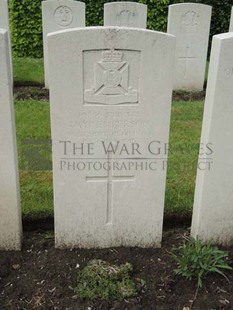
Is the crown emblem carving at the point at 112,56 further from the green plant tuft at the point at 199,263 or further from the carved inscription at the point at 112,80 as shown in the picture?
the green plant tuft at the point at 199,263

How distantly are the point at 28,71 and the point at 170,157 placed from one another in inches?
206

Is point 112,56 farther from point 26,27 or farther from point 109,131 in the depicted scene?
point 26,27

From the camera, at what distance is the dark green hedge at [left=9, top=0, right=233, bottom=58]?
10547mm

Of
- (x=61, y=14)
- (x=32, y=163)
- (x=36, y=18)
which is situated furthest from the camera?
(x=36, y=18)

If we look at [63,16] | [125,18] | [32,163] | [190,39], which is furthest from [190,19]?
[32,163]

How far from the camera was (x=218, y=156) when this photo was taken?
2.94 metres

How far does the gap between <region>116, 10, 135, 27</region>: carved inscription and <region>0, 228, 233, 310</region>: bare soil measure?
5.28m

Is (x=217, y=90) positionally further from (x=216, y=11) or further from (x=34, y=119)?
(x=216, y=11)

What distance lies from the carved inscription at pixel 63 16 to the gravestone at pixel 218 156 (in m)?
5.09

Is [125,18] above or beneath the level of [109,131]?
above

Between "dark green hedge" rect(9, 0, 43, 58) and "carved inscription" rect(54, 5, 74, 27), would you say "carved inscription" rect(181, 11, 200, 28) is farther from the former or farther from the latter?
"dark green hedge" rect(9, 0, 43, 58)

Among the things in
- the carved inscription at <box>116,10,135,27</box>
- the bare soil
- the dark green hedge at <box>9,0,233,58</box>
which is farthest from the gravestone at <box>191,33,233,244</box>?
the dark green hedge at <box>9,0,233,58</box>

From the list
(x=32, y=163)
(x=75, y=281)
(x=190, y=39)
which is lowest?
(x=75, y=281)

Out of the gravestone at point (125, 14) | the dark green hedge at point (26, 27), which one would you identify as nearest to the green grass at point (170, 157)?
the gravestone at point (125, 14)
